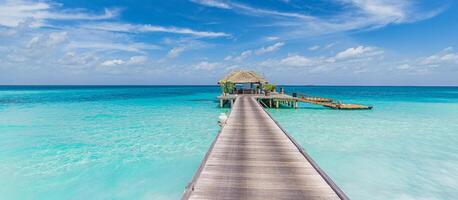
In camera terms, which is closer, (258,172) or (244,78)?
(258,172)

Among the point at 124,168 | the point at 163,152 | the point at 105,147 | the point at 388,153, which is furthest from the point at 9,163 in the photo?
the point at 388,153

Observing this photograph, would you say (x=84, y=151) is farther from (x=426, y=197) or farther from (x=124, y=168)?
(x=426, y=197)

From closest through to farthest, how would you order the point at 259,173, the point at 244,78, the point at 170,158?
the point at 259,173 < the point at 170,158 < the point at 244,78

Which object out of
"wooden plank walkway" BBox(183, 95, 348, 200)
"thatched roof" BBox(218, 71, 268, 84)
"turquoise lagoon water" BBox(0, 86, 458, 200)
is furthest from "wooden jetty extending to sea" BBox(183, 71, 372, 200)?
"thatched roof" BBox(218, 71, 268, 84)

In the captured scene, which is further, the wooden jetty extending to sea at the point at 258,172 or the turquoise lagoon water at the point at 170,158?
the turquoise lagoon water at the point at 170,158

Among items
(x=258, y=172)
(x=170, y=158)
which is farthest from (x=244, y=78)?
(x=258, y=172)

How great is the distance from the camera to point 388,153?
11.1m

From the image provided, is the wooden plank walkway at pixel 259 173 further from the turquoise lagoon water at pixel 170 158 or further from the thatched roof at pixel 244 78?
the thatched roof at pixel 244 78

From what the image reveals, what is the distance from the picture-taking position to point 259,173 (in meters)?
5.93

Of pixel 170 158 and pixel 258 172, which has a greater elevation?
pixel 258 172

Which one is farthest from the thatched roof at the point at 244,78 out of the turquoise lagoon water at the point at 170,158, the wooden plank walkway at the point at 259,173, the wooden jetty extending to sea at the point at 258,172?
the wooden plank walkway at the point at 259,173

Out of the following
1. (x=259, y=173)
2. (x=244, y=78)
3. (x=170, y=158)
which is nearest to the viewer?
(x=259, y=173)

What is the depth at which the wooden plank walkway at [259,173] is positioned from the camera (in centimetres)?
491

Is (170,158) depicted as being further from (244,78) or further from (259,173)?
(244,78)
